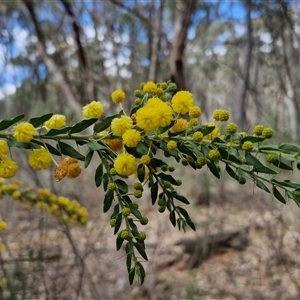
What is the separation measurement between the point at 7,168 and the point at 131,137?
0.66 feet

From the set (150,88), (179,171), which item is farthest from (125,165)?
(179,171)

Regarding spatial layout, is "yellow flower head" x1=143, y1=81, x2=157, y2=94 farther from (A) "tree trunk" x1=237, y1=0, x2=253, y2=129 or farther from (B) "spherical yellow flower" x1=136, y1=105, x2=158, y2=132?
(A) "tree trunk" x1=237, y1=0, x2=253, y2=129

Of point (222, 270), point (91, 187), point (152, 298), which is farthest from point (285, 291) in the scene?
point (91, 187)

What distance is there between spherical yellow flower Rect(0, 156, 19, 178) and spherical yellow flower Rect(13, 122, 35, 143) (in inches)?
1.9

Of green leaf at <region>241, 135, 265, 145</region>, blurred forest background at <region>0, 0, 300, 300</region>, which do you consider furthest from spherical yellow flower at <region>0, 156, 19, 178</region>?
blurred forest background at <region>0, 0, 300, 300</region>

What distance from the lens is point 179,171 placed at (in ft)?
18.2

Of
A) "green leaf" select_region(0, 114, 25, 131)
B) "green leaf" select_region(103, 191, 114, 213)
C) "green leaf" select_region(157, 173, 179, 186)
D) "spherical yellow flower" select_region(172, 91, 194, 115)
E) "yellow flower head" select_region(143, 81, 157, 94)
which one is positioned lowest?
"green leaf" select_region(103, 191, 114, 213)

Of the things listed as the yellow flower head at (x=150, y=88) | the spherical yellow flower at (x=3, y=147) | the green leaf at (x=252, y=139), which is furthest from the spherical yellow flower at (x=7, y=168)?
the green leaf at (x=252, y=139)

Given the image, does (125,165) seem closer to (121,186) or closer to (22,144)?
(121,186)

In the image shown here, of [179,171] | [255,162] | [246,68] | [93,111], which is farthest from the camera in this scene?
[179,171]

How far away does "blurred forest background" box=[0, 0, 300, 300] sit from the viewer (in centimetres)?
226

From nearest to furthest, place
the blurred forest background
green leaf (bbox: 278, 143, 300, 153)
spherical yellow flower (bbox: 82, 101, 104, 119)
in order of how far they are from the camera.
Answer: green leaf (bbox: 278, 143, 300, 153)
spherical yellow flower (bbox: 82, 101, 104, 119)
the blurred forest background

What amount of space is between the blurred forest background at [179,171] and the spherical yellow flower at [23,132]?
1.27 m

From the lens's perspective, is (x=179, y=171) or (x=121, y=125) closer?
(x=121, y=125)
